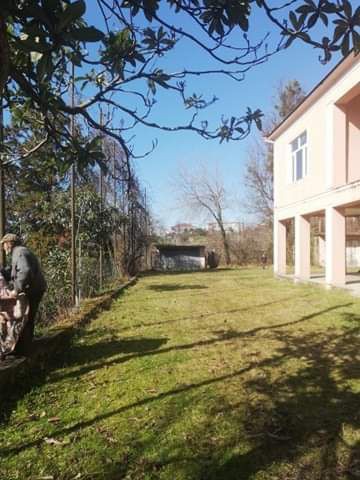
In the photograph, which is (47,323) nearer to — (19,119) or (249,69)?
(19,119)

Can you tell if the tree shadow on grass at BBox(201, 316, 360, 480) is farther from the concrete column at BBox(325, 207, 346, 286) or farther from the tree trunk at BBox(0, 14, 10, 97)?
the concrete column at BBox(325, 207, 346, 286)

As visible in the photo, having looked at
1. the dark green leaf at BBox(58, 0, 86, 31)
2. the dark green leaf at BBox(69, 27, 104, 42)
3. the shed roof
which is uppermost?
the dark green leaf at BBox(58, 0, 86, 31)

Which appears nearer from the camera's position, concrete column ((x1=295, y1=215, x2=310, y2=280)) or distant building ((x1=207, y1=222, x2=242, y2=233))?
concrete column ((x1=295, y1=215, x2=310, y2=280))

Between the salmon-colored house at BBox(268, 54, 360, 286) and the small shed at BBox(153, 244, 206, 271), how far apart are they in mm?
17106

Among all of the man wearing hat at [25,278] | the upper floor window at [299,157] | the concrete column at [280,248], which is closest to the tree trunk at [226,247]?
the concrete column at [280,248]

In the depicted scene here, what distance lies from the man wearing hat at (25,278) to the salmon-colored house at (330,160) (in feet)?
→ 28.1

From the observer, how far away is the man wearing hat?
452 cm

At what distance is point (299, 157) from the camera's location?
1537 cm

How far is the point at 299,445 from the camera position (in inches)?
114

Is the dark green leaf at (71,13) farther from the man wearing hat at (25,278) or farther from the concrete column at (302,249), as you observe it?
the concrete column at (302,249)

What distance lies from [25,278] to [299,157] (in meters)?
13.2

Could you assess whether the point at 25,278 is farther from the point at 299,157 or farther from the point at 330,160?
the point at 299,157

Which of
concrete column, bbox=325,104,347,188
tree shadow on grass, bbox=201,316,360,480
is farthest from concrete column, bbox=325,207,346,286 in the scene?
tree shadow on grass, bbox=201,316,360,480

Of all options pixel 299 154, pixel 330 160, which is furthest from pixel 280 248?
pixel 330 160
